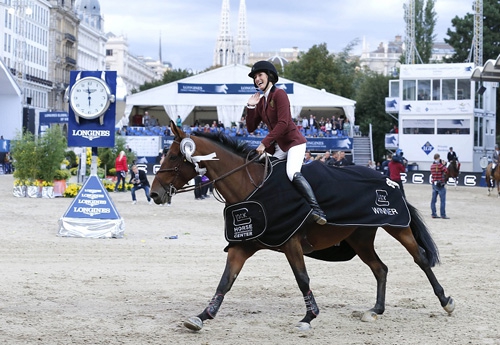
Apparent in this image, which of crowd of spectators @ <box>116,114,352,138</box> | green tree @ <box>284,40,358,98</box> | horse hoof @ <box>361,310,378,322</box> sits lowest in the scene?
horse hoof @ <box>361,310,378,322</box>

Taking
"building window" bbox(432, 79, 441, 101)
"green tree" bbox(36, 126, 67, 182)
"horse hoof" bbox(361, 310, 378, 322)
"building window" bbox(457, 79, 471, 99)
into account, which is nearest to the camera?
"horse hoof" bbox(361, 310, 378, 322)

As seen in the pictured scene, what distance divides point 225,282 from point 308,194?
3.99ft

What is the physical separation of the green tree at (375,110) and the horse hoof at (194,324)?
65.2m

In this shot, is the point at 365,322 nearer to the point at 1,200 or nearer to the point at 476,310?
the point at 476,310

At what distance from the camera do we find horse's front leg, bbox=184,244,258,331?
7688 millimetres

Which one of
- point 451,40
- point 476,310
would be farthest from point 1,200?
point 451,40

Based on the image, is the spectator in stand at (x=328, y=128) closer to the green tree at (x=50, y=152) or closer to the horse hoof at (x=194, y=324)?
the green tree at (x=50, y=152)

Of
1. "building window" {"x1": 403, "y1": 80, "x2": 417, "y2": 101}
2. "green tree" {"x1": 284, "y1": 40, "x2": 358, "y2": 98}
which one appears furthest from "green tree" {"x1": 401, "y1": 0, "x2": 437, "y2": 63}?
"building window" {"x1": 403, "y1": 80, "x2": 417, "y2": 101}

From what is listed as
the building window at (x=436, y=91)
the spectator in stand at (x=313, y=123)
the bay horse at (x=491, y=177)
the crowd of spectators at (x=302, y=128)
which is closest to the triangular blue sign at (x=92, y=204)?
the bay horse at (x=491, y=177)

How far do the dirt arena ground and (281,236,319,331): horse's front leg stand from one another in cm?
17

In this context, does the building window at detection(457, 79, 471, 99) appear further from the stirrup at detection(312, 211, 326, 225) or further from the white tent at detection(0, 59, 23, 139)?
the stirrup at detection(312, 211, 326, 225)

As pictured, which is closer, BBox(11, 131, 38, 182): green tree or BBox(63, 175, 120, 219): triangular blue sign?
BBox(63, 175, 120, 219): triangular blue sign

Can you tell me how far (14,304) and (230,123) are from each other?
5015cm

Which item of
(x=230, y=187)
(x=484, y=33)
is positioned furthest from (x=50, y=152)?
(x=484, y=33)
